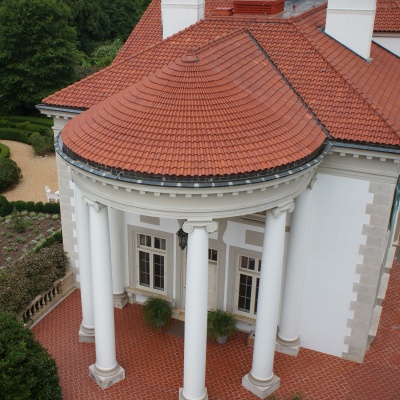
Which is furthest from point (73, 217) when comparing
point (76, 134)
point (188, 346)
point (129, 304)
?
point (188, 346)

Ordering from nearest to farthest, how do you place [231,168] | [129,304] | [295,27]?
[231,168] < [295,27] < [129,304]

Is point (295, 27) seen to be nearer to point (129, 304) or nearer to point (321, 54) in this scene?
point (321, 54)

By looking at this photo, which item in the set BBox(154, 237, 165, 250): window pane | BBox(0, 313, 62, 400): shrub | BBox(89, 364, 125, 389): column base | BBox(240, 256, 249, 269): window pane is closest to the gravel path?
BBox(154, 237, 165, 250): window pane

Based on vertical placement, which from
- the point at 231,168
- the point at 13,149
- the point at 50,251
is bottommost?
the point at 13,149

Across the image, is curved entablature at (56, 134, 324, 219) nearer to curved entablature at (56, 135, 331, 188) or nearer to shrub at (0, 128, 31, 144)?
curved entablature at (56, 135, 331, 188)

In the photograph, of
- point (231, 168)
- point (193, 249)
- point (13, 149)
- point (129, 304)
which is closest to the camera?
point (231, 168)

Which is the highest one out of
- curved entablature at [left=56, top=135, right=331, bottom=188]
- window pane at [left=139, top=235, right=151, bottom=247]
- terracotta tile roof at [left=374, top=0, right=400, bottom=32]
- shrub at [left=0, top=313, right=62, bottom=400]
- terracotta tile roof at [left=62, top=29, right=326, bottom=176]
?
terracotta tile roof at [left=374, top=0, right=400, bottom=32]
